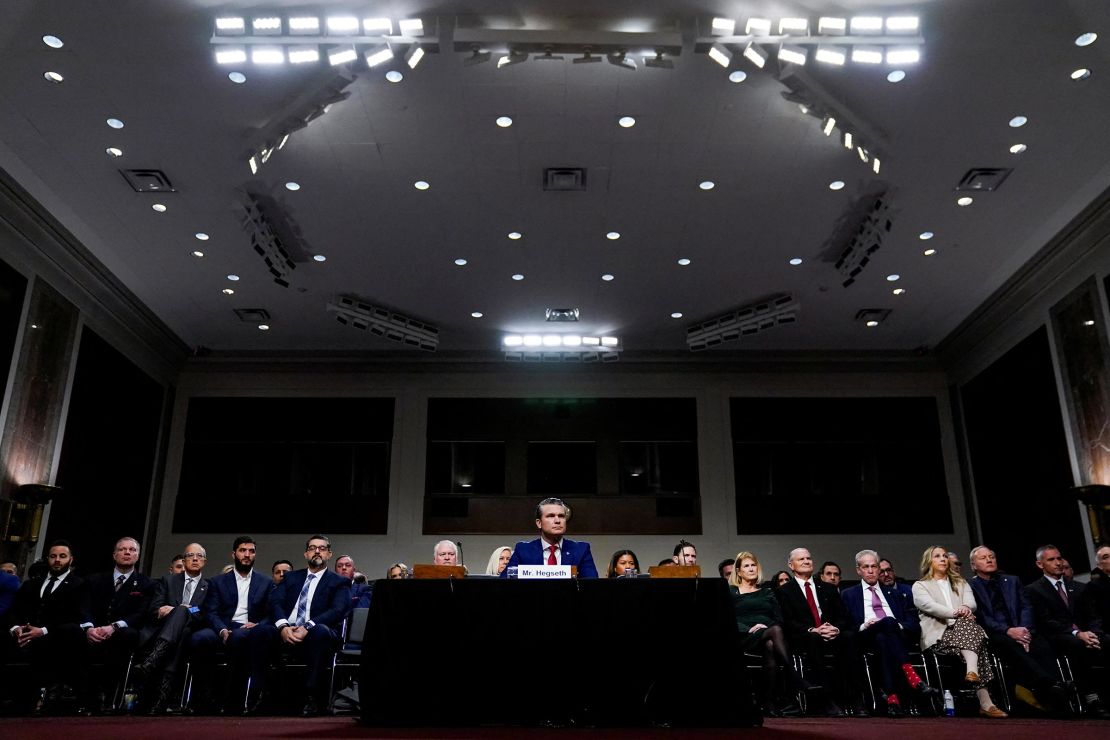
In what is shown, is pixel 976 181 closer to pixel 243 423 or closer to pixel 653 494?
pixel 653 494

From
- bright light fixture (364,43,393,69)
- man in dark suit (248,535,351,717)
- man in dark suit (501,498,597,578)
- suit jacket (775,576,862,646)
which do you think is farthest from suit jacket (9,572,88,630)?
suit jacket (775,576,862,646)

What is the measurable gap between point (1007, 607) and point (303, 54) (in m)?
6.90

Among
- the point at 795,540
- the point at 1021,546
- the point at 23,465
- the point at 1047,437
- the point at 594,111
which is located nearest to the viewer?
the point at 594,111

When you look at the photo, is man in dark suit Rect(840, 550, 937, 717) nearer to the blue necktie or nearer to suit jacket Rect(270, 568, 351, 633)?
suit jacket Rect(270, 568, 351, 633)

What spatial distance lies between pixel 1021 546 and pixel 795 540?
9.70ft

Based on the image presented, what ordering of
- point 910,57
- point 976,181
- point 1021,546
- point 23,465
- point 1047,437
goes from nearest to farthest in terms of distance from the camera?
point 910,57 < point 976,181 < point 23,465 < point 1047,437 < point 1021,546

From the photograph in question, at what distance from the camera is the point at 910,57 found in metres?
6.27

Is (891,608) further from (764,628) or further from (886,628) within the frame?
(764,628)

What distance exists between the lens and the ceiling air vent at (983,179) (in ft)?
26.8

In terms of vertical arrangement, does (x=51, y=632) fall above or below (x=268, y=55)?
below

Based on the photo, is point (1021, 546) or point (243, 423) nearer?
point (1021, 546)

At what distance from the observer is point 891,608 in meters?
6.71

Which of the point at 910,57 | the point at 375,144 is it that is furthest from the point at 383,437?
the point at 910,57

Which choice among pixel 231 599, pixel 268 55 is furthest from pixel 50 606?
pixel 268 55
